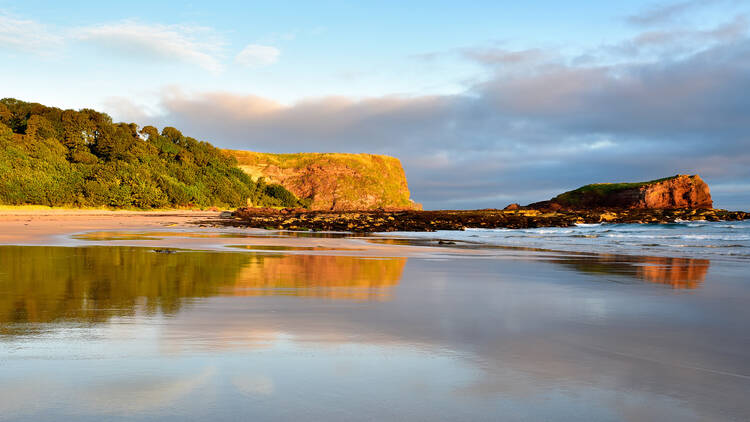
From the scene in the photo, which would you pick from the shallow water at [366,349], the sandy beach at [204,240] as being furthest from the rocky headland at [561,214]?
the shallow water at [366,349]

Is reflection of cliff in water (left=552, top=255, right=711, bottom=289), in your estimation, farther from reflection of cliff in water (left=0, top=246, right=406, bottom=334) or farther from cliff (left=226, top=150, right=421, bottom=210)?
cliff (left=226, top=150, right=421, bottom=210)

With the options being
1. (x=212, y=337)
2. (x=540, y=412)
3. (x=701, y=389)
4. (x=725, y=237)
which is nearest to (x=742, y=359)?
(x=701, y=389)

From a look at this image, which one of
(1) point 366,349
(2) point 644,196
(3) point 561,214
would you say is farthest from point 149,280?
(2) point 644,196

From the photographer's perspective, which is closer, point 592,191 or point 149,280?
point 149,280

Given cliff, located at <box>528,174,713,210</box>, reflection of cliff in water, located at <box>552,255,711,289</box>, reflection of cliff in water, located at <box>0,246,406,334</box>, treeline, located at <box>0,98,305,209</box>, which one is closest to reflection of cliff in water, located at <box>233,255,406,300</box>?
reflection of cliff in water, located at <box>0,246,406,334</box>

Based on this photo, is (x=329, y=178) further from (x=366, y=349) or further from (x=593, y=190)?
(x=366, y=349)

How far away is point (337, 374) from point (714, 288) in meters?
5.53

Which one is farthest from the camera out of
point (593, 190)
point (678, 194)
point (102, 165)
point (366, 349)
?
point (593, 190)

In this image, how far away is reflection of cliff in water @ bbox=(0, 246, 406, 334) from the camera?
417cm

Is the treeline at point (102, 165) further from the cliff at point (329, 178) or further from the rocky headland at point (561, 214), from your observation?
the cliff at point (329, 178)

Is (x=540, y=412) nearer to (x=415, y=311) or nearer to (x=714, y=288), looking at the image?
(x=415, y=311)

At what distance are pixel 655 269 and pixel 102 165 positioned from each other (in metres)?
57.8

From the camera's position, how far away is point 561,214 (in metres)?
36.9

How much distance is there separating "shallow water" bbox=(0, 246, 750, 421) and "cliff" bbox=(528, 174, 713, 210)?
1944 inches
